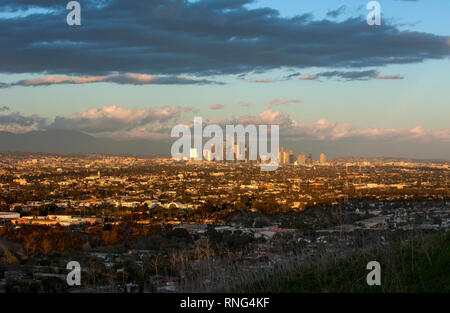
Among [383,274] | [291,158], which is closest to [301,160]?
[291,158]

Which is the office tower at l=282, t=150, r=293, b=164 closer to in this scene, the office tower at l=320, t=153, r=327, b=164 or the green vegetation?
the office tower at l=320, t=153, r=327, b=164

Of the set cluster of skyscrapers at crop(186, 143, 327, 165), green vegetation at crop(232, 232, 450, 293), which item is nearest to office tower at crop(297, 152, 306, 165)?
Answer: cluster of skyscrapers at crop(186, 143, 327, 165)

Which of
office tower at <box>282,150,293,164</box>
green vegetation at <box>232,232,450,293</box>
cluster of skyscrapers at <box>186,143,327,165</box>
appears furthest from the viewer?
office tower at <box>282,150,293,164</box>

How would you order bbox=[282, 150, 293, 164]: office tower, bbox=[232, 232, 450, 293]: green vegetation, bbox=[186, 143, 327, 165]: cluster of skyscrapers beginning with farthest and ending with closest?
bbox=[282, 150, 293, 164]: office tower < bbox=[186, 143, 327, 165]: cluster of skyscrapers < bbox=[232, 232, 450, 293]: green vegetation

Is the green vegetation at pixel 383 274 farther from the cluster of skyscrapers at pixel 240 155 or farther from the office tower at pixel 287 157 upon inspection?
the office tower at pixel 287 157

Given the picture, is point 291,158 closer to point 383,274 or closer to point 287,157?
point 287,157

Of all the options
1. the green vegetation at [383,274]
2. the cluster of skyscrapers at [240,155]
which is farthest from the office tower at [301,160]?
the green vegetation at [383,274]

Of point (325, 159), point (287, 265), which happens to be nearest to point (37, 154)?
point (325, 159)

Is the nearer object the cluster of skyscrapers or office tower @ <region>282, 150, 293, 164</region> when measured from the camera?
the cluster of skyscrapers
